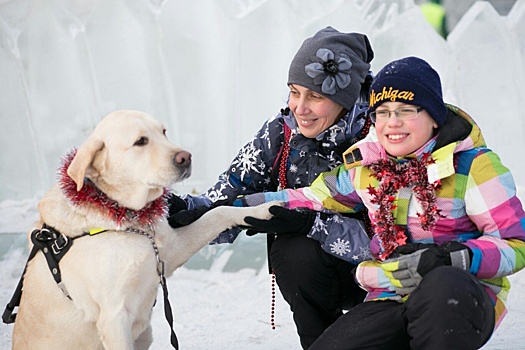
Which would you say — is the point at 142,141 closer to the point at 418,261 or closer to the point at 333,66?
the point at 333,66

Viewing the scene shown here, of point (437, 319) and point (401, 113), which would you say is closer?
point (437, 319)

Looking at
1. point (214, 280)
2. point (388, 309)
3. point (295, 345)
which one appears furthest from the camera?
point (214, 280)

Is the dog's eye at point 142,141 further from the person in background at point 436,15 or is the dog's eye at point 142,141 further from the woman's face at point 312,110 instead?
the person in background at point 436,15

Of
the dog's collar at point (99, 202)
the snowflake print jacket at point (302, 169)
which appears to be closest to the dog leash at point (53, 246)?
the dog's collar at point (99, 202)

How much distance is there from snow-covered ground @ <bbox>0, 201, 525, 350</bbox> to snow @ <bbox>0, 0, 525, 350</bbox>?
1 centimetres

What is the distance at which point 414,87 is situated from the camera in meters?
1.83

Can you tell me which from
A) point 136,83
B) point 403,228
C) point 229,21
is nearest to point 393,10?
point 229,21

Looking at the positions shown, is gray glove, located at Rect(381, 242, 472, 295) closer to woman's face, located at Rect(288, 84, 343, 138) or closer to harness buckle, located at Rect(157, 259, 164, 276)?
woman's face, located at Rect(288, 84, 343, 138)

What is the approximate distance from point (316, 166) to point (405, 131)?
1.55 ft

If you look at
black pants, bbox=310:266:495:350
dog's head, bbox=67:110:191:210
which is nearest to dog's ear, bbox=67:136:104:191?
dog's head, bbox=67:110:191:210

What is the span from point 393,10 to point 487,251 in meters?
2.52

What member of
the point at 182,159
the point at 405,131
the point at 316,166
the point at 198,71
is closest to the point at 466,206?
the point at 405,131

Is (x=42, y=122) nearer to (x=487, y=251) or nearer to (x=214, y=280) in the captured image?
(x=214, y=280)

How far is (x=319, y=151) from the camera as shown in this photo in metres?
2.29
